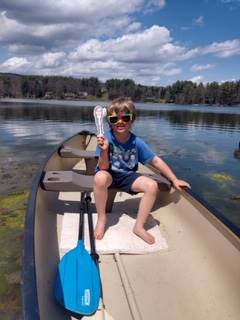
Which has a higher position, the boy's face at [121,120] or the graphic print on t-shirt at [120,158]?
the boy's face at [121,120]

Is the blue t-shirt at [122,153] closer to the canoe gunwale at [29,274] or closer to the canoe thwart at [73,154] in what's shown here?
the canoe gunwale at [29,274]

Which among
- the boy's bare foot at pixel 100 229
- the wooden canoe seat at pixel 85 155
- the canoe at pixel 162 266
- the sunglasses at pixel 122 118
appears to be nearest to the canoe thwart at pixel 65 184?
the canoe at pixel 162 266

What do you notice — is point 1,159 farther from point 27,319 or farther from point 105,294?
point 27,319

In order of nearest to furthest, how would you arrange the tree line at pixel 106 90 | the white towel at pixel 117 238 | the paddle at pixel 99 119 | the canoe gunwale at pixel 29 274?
1. the canoe gunwale at pixel 29 274
2. the paddle at pixel 99 119
3. the white towel at pixel 117 238
4. the tree line at pixel 106 90

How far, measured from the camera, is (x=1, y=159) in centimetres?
1094

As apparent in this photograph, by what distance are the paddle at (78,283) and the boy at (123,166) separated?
1.93 ft

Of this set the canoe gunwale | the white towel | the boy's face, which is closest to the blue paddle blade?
the white towel

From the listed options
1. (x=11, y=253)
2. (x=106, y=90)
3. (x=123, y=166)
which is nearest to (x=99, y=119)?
(x=123, y=166)

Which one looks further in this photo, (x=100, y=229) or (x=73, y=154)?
Result: (x=73, y=154)

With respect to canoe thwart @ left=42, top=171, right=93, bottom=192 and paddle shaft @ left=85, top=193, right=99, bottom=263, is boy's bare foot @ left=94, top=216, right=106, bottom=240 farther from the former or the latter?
canoe thwart @ left=42, top=171, right=93, bottom=192

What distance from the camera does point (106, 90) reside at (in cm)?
14575

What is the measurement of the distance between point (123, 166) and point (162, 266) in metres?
1.31

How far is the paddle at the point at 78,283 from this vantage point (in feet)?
8.18

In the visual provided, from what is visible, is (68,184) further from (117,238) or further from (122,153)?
(117,238)
